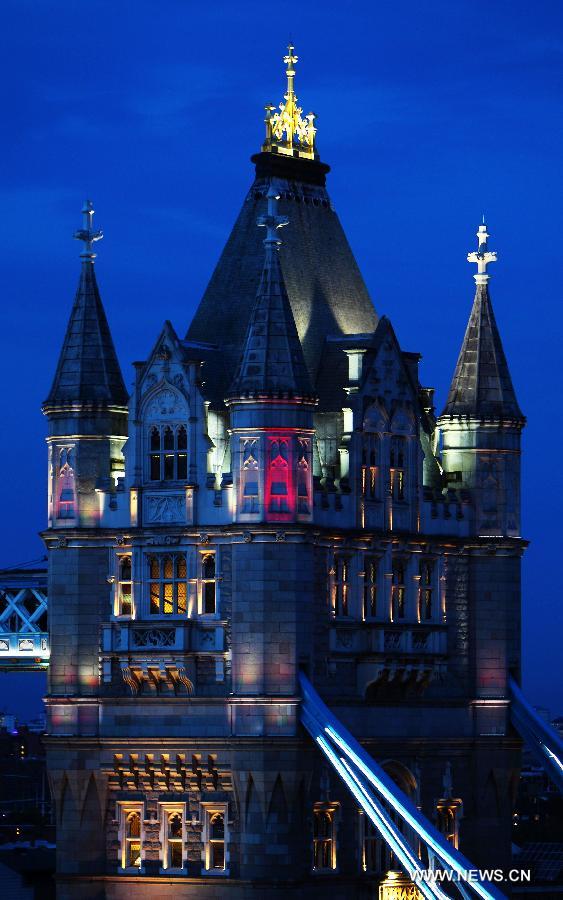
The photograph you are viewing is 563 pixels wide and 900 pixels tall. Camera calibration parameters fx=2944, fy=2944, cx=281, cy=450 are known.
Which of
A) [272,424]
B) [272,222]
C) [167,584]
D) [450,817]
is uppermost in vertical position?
[272,222]

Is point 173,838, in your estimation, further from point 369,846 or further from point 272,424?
point 272,424

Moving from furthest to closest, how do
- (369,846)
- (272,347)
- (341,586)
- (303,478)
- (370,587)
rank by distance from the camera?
(370,587), (369,846), (341,586), (272,347), (303,478)

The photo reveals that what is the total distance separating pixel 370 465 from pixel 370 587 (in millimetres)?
3502

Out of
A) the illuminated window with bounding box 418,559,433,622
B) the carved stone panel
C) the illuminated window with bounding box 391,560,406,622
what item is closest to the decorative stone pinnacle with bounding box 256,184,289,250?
the carved stone panel

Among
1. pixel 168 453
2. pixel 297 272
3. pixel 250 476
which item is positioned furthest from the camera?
pixel 297 272

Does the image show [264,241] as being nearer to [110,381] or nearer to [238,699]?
[110,381]

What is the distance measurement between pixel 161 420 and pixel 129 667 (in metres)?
6.99

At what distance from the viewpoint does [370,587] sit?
8450 cm

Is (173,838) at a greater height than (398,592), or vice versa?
(398,592)

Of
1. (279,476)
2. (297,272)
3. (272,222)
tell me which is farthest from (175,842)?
(272,222)

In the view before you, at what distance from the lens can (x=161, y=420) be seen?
82.9 metres

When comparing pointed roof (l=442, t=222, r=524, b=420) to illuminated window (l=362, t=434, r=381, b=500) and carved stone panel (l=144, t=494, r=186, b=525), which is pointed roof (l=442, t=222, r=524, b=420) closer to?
illuminated window (l=362, t=434, r=381, b=500)

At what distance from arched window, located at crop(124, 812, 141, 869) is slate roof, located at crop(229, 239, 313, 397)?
1256cm

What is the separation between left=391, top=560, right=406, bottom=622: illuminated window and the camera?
85.1 m
